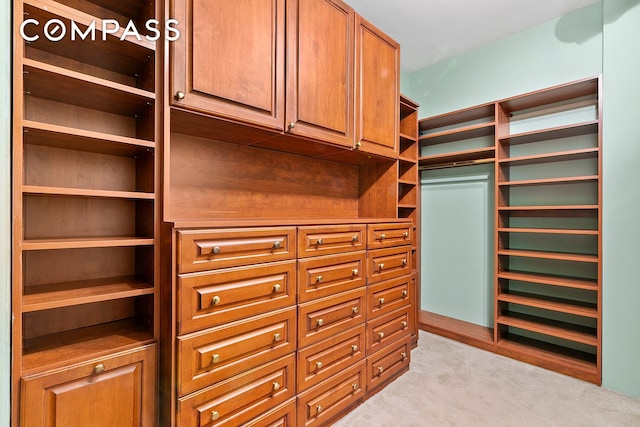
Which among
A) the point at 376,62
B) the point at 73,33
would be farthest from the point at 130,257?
the point at 376,62

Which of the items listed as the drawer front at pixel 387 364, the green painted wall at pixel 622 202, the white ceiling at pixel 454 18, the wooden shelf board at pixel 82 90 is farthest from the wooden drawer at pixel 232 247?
the green painted wall at pixel 622 202

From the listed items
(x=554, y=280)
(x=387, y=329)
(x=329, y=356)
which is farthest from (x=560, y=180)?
(x=329, y=356)

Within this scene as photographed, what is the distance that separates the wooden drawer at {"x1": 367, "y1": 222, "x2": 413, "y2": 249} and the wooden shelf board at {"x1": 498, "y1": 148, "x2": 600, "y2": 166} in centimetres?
112

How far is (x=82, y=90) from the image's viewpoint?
1.19 meters

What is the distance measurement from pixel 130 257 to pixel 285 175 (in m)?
1.05

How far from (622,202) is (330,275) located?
213 centimetres

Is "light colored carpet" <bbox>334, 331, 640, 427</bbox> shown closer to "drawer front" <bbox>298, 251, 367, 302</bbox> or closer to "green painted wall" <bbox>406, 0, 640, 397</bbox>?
"green painted wall" <bbox>406, 0, 640, 397</bbox>

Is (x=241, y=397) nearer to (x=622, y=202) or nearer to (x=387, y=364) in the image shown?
(x=387, y=364)

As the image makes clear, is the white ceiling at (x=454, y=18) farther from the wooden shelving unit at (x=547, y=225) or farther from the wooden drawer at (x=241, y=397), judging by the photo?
the wooden drawer at (x=241, y=397)

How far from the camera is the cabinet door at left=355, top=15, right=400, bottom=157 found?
209 centimetres

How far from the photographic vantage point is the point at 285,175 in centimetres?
212

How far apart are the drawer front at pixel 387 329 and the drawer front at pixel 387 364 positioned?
0.16 ft

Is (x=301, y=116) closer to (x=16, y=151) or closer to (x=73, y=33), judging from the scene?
(x=73, y=33)

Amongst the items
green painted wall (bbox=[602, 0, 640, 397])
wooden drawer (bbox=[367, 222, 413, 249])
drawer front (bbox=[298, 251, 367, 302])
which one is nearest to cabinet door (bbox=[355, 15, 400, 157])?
wooden drawer (bbox=[367, 222, 413, 249])
